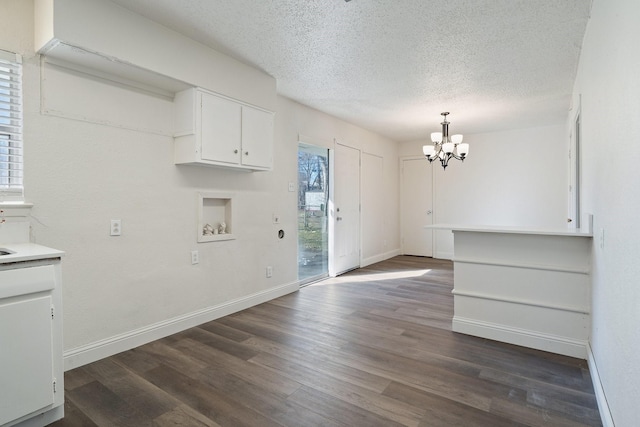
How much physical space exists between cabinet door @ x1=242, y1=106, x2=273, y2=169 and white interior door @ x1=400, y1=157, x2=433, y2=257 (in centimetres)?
450

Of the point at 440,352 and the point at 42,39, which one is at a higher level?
the point at 42,39

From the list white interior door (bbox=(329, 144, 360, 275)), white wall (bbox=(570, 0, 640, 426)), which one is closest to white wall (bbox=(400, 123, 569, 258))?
white interior door (bbox=(329, 144, 360, 275))

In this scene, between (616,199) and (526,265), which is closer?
(616,199)

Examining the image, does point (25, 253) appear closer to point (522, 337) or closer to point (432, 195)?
point (522, 337)

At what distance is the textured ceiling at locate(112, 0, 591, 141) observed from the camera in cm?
243

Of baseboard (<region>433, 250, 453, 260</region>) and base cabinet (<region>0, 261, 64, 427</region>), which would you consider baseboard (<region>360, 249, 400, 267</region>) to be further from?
base cabinet (<region>0, 261, 64, 427</region>)

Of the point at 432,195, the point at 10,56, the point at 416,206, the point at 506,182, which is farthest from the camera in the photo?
the point at 416,206

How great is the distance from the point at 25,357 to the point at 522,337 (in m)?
3.40

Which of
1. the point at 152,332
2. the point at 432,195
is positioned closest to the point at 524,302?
the point at 152,332

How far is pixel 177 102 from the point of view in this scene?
3.05m

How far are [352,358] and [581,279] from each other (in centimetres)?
187

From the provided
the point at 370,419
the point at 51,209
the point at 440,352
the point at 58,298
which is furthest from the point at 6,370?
the point at 440,352

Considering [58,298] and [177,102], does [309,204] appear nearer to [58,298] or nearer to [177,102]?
[177,102]

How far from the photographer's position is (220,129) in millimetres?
3131
